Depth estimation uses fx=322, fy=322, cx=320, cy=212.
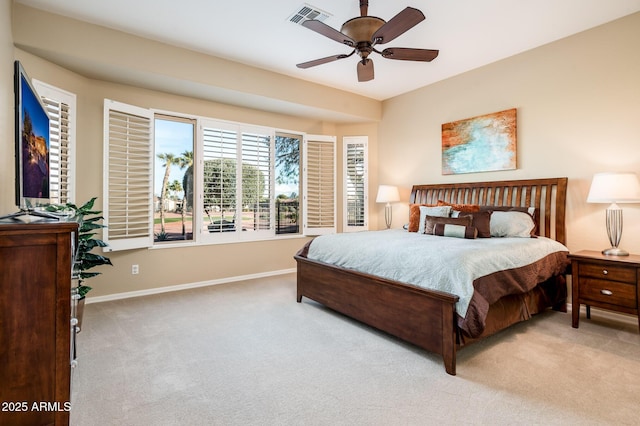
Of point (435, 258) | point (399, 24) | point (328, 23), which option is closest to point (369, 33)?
point (399, 24)

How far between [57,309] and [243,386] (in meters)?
1.18

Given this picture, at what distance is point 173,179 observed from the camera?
15.1 ft

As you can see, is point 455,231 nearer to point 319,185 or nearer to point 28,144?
point 319,185

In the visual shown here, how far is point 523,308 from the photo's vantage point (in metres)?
2.97

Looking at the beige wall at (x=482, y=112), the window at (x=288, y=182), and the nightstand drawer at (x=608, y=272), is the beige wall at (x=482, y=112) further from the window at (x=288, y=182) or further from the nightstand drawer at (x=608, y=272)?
the nightstand drawer at (x=608, y=272)

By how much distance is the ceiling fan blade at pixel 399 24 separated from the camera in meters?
2.35

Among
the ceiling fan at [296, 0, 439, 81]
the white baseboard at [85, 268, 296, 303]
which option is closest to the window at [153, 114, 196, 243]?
the white baseboard at [85, 268, 296, 303]

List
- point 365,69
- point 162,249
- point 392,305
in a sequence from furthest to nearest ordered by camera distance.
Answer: point 162,249
point 365,69
point 392,305

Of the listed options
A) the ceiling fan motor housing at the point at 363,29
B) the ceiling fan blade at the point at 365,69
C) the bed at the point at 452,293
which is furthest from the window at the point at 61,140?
the ceiling fan blade at the point at 365,69

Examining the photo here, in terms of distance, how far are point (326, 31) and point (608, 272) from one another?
10.8ft

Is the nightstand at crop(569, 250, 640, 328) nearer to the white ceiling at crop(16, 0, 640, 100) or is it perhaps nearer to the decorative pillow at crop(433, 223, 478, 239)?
the decorative pillow at crop(433, 223, 478, 239)

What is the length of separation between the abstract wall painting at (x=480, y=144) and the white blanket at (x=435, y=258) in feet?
4.32

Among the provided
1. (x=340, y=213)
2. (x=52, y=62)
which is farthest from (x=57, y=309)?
(x=340, y=213)

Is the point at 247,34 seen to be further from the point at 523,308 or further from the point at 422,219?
the point at 523,308
